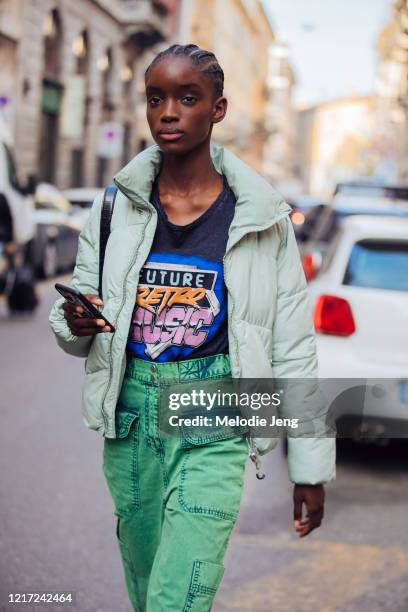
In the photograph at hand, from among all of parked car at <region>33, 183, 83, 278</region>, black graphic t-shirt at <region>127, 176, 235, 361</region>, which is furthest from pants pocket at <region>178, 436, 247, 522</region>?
parked car at <region>33, 183, 83, 278</region>

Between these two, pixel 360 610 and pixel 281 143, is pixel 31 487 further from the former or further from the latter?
pixel 281 143

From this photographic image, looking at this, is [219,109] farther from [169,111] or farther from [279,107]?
[279,107]

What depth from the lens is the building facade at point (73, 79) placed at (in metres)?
25.0

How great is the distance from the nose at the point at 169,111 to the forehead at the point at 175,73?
0.14ft

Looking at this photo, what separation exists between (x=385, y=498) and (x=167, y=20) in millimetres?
38384

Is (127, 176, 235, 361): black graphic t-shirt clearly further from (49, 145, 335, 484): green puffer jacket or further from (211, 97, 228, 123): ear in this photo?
(211, 97, 228, 123): ear

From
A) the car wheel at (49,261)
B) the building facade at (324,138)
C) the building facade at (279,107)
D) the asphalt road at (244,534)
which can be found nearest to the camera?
the asphalt road at (244,534)

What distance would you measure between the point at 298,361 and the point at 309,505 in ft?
1.24

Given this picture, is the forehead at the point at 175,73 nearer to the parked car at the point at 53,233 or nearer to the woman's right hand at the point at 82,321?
the woman's right hand at the point at 82,321

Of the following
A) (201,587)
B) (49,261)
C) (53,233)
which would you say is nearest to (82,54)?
(53,233)

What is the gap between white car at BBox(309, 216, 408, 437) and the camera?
5.80 m

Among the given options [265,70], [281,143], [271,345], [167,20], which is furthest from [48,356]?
[281,143]

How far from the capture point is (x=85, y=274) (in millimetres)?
2773

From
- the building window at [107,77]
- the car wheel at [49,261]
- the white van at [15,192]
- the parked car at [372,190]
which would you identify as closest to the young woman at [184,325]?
the white van at [15,192]
